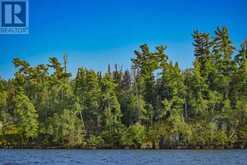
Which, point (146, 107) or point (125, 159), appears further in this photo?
point (146, 107)

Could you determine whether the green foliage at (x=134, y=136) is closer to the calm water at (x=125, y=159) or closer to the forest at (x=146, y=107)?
the forest at (x=146, y=107)

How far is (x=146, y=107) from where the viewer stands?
8031cm

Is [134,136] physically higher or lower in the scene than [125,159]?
higher

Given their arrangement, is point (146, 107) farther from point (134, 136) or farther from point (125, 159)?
point (125, 159)

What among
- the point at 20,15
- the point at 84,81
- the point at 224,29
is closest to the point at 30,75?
the point at 84,81

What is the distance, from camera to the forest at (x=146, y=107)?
74.1 meters

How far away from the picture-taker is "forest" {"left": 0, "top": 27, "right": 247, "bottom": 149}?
243ft

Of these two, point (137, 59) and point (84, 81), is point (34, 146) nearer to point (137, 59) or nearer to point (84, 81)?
point (84, 81)

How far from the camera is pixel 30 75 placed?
90.2 metres

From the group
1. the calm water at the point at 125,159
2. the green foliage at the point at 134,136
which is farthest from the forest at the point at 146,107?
the calm water at the point at 125,159

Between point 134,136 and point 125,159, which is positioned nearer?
point 125,159

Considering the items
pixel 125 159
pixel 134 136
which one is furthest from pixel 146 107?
pixel 125 159

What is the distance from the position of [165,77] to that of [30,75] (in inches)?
946

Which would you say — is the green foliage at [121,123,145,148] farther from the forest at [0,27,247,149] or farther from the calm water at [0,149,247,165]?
the calm water at [0,149,247,165]
